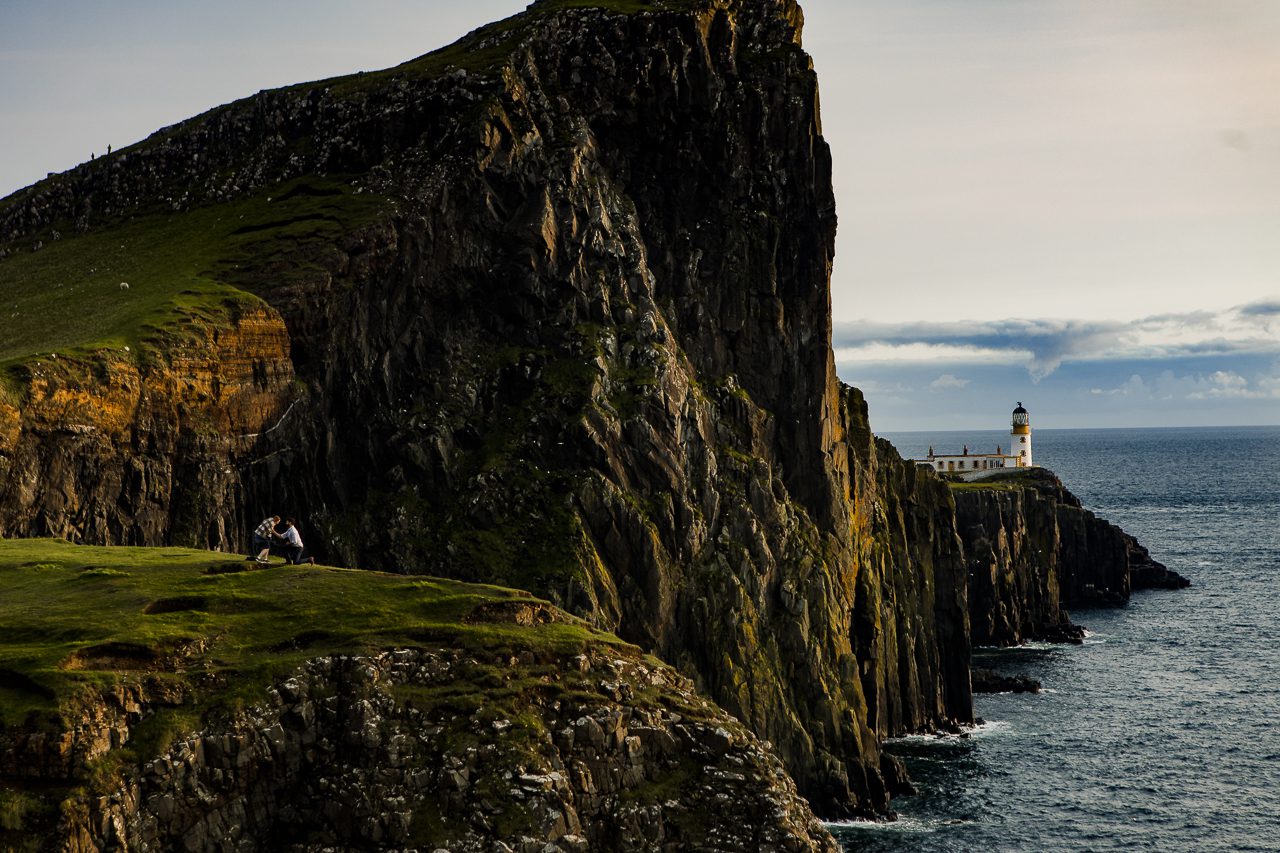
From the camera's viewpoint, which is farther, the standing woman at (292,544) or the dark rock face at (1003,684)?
the dark rock face at (1003,684)

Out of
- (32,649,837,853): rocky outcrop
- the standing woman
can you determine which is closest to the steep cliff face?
the standing woman

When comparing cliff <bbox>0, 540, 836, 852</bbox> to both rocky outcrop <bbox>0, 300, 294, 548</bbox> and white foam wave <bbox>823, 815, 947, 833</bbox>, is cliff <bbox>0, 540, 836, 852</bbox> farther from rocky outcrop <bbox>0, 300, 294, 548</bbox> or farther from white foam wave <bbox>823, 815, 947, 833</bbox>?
white foam wave <bbox>823, 815, 947, 833</bbox>

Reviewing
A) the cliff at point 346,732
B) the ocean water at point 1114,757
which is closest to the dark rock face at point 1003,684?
the ocean water at point 1114,757

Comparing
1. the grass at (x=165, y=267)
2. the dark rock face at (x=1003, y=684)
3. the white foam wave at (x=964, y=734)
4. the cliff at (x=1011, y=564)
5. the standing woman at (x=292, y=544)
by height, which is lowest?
the white foam wave at (x=964, y=734)

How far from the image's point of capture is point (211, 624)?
52.5m

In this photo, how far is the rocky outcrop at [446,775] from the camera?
155ft

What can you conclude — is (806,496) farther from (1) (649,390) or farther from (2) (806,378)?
(1) (649,390)

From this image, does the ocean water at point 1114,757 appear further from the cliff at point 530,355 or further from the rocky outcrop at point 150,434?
the rocky outcrop at point 150,434

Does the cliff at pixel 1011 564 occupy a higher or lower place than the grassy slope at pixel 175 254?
lower

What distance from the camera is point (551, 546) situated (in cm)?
9006

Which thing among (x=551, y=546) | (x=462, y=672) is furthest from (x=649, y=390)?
(x=462, y=672)

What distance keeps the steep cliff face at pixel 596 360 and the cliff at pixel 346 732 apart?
28.7m

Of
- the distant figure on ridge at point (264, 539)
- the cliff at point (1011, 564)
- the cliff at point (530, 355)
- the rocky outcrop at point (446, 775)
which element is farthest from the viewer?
the cliff at point (1011, 564)

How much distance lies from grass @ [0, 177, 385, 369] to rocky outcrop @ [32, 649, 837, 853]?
138ft
